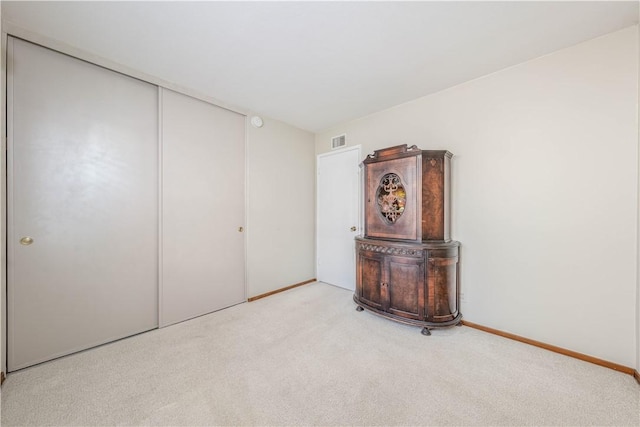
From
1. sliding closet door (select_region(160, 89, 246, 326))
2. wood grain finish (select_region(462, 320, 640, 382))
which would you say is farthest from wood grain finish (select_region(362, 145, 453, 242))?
sliding closet door (select_region(160, 89, 246, 326))

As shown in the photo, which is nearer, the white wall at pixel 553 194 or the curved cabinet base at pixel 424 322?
the white wall at pixel 553 194

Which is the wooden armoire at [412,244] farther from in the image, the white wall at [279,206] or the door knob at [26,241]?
the door knob at [26,241]

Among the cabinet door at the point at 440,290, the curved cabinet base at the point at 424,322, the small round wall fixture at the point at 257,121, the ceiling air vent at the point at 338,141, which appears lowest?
the curved cabinet base at the point at 424,322

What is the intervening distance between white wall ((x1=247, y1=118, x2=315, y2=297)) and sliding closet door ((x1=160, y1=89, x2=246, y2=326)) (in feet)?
0.60

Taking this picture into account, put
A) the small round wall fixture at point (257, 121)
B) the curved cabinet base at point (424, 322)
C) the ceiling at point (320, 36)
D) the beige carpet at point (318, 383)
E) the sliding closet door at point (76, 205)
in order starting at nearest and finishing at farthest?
1. the beige carpet at point (318, 383)
2. the ceiling at point (320, 36)
3. the sliding closet door at point (76, 205)
4. the curved cabinet base at point (424, 322)
5. the small round wall fixture at point (257, 121)

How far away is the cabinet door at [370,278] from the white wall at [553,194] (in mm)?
889

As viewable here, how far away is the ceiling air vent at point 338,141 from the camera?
3.74 m

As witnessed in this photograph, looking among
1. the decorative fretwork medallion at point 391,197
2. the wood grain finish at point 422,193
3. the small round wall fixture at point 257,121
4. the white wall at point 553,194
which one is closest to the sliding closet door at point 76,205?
the small round wall fixture at point 257,121

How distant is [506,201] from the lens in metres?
2.33

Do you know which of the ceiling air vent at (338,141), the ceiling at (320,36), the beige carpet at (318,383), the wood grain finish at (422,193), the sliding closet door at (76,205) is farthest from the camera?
Result: the ceiling air vent at (338,141)

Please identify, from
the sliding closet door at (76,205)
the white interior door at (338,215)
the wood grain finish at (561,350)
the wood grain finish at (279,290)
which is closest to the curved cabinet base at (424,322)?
the wood grain finish at (561,350)

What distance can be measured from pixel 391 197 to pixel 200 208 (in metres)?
2.24

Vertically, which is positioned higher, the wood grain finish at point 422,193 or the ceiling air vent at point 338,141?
the ceiling air vent at point 338,141

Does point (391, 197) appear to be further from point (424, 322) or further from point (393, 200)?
point (424, 322)
